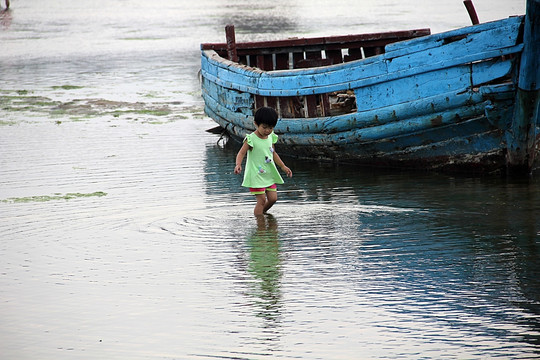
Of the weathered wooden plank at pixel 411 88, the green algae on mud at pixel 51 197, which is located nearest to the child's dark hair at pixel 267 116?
the weathered wooden plank at pixel 411 88

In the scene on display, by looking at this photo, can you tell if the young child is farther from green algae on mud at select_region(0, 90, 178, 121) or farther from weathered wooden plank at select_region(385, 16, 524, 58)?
green algae on mud at select_region(0, 90, 178, 121)

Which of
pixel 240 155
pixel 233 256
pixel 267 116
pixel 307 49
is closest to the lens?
pixel 233 256

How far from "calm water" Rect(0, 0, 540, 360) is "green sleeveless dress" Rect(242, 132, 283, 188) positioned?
328 mm

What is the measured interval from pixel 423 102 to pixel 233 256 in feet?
10.0

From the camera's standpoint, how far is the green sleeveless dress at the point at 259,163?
22.7 ft

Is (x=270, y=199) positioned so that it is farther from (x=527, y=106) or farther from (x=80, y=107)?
(x=80, y=107)

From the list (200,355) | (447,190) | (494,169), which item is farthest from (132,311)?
(494,169)

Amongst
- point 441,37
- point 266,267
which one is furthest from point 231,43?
point 266,267

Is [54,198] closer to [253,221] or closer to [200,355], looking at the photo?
[253,221]

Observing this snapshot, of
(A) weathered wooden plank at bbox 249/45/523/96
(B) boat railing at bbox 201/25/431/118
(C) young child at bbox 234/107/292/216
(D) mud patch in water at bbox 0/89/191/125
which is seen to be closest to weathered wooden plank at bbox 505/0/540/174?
(A) weathered wooden plank at bbox 249/45/523/96

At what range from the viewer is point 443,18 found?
29.9 m

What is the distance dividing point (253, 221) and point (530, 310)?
9.36ft

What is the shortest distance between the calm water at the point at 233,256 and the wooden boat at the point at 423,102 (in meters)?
0.26

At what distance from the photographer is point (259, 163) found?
695 cm
